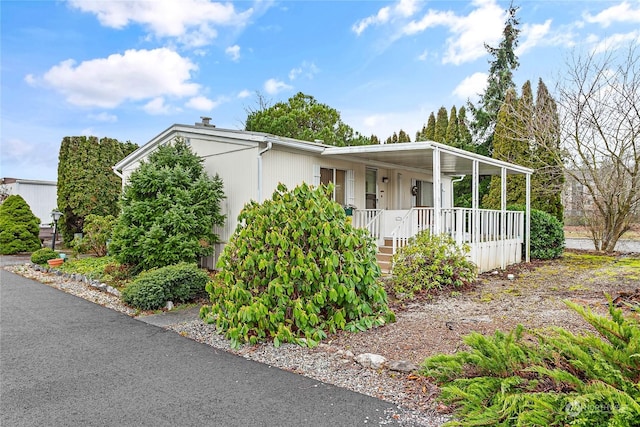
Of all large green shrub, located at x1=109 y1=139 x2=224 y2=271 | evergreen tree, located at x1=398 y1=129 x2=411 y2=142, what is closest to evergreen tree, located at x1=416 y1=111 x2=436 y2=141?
evergreen tree, located at x1=398 y1=129 x2=411 y2=142

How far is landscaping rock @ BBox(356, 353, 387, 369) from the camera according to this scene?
149 inches

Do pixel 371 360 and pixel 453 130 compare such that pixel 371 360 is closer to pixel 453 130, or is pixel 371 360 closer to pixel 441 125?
pixel 453 130

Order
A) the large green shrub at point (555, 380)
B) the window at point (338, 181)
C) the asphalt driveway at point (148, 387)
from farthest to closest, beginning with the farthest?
the window at point (338, 181) < the asphalt driveway at point (148, 387) < the large green shrub at point (555, 380)

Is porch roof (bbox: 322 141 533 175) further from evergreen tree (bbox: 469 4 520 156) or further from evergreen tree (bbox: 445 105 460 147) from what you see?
evergreen tree (bbox: 469 4 520 156)

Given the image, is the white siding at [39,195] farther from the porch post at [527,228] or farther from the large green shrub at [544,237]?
the large green shrub at [544,237]

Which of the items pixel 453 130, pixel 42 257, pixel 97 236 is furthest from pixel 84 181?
pixel 453 130

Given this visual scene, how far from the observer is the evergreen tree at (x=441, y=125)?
76.5 ft

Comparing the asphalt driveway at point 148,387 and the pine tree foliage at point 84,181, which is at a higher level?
the pine tree foliage at point 84,181

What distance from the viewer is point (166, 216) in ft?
26.6

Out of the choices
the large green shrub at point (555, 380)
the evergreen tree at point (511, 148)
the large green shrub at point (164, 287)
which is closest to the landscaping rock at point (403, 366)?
the large green shrub at point (555, 380)

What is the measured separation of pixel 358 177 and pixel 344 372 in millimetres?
7380

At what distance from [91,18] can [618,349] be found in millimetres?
10821

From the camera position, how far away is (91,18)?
8984mm

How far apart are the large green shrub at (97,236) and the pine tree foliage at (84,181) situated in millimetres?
2059
